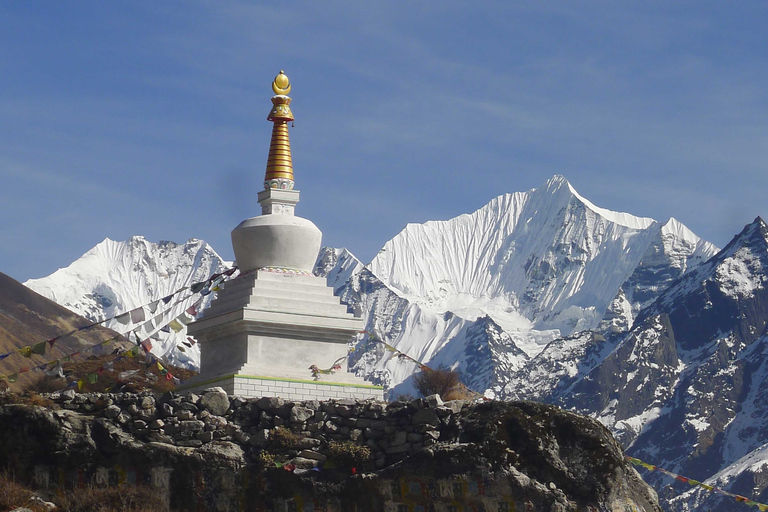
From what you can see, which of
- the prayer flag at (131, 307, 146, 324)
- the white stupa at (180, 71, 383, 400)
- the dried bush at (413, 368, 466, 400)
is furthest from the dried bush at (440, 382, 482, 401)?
the prayer flag at (131, 307, 146, 324)

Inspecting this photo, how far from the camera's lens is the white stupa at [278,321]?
1218 inches

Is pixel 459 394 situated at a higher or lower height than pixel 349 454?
higher

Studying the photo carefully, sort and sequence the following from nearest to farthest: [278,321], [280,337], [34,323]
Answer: [278,321] → [280,337] → [34,323]

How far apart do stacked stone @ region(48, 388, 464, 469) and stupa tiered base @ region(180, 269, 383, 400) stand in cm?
160

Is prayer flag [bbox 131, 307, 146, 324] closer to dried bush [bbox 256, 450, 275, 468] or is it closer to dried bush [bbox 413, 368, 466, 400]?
dried bush [bbox 413, 368, 466, 400]

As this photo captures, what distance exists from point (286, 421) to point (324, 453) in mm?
1071

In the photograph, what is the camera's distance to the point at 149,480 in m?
27.9

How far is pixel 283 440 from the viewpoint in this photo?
92.5 feet

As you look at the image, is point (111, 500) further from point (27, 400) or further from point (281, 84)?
point (281, 84)

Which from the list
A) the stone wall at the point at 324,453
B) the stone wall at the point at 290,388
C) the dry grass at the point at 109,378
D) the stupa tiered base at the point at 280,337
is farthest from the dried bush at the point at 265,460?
the dry grass at the point at 109,378

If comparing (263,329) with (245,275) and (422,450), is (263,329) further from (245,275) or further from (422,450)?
(422,450)

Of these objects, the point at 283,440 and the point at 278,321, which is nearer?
the point at 283,440

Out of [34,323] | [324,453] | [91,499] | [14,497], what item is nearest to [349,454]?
[324,453]

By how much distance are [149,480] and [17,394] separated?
399 centimetres
